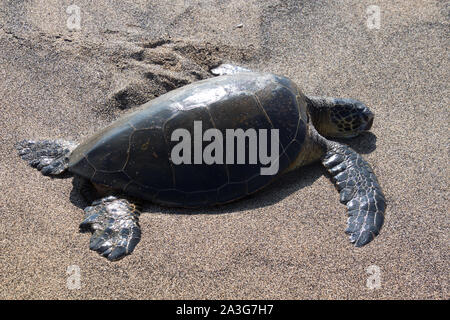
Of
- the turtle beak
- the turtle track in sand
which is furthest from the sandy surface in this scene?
the turtle beak

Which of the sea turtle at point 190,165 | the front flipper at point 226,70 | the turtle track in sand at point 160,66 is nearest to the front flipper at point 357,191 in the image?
the sea turtle at point 190,165

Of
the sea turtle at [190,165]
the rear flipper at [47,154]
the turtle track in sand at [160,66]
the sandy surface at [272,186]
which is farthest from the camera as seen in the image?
the turtle track in sand at [160,66]

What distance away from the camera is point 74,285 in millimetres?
2795

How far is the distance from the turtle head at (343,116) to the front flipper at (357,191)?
340 mm

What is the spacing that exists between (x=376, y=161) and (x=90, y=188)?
2494 millimetres

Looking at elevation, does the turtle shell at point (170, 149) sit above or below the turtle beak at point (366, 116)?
above

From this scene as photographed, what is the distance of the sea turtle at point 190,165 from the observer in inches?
132

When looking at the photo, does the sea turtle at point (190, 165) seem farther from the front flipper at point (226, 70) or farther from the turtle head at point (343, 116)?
the front flipper at point (226, 70)

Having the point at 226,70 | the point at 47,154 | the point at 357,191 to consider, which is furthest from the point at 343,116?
the point at 47,154

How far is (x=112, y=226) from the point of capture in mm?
3209

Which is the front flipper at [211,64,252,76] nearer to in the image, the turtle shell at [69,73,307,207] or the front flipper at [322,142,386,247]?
the turtle shell at [69,73,307,207]

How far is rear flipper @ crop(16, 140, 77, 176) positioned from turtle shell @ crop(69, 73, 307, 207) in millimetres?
239

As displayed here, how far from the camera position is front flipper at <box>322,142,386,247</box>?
3.19m

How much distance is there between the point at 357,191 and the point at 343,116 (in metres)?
0.98
